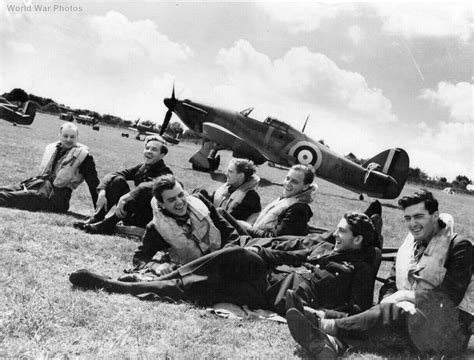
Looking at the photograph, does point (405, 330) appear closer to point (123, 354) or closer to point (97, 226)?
point (123, 354)

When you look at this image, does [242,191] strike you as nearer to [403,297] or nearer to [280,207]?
[280,207]

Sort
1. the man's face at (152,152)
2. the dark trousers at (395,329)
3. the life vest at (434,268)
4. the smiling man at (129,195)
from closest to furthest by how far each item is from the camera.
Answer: the dark trousers at (395,329) < the life vest at (434,268) < the smiling man at (129,195) < the man's face at (152,152)

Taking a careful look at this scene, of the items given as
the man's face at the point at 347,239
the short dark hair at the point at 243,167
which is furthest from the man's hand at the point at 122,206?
the man's face at the point at 347,239

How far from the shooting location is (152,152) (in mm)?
5969

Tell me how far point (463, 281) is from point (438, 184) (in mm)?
51740

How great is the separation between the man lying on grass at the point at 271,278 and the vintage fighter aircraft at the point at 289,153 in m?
13.2

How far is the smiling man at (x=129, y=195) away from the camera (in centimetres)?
552

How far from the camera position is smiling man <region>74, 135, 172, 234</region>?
552cm

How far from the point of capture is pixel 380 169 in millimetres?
17516

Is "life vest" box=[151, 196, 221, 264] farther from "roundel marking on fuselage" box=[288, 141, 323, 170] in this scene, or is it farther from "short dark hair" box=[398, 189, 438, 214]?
"roundel marking on fuselage" box=[288, 141, 323, 170]

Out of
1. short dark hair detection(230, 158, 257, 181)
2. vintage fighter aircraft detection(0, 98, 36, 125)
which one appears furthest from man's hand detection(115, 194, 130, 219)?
vintage fighter aircraft detection(0, 98, 36, 125)

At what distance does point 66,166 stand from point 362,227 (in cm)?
460

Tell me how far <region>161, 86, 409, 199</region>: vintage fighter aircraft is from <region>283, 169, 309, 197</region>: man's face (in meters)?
12.1

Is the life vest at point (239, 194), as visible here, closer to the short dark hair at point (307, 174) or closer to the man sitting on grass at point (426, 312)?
the short dark hair at point (307, 174)
